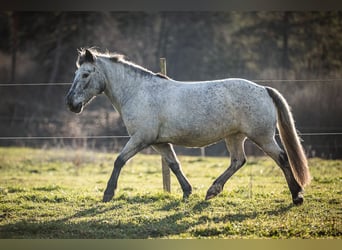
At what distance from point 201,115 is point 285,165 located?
1.07 metres

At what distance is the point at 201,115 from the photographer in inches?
230

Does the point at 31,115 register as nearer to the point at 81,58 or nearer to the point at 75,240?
the point at 81,58

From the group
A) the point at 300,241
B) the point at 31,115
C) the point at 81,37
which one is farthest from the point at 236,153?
the point at 81,37

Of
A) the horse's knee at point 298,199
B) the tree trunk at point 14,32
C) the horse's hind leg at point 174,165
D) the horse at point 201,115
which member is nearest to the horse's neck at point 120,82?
the horse at point 201,115

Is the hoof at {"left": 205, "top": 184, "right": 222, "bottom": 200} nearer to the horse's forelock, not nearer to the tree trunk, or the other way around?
the horse's forelock

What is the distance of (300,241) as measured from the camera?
5.10 meters

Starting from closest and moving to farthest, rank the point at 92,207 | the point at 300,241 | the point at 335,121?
1. the point at 300,241
2. the point at 92,207
3. the point at 335,121

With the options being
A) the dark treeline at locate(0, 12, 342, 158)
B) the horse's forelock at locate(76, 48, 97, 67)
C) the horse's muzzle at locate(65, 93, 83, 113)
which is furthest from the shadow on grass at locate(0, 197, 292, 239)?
the dark treeline at locate(0, 12, 342, 158)

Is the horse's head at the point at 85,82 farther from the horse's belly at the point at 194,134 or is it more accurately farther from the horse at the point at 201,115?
the horse's belly at the point at 194,134

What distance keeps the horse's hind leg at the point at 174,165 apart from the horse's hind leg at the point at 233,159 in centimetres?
28

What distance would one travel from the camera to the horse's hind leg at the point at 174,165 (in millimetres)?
6113

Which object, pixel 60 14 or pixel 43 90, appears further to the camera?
pixel 60 14
